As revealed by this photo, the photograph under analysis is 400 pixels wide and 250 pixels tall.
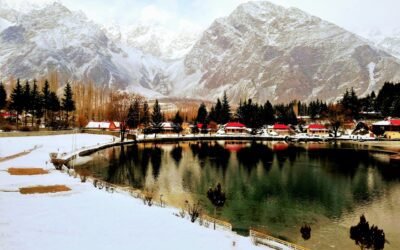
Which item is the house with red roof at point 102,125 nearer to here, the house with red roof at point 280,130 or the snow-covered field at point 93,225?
the house with red roof at point 280,130

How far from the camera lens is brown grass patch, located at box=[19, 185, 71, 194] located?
2655cm

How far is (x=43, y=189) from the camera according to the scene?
27609 millimetres

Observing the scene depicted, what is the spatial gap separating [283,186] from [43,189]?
77.2ft

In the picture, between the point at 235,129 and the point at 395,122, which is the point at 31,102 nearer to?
the point at 235,129

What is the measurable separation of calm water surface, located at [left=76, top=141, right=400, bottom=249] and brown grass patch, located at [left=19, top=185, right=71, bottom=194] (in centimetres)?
853

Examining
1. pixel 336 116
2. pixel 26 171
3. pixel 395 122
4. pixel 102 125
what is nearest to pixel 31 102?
pixel 102 125

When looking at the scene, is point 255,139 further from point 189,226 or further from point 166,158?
point 189,226

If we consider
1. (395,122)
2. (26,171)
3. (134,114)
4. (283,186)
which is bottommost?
(283,186)

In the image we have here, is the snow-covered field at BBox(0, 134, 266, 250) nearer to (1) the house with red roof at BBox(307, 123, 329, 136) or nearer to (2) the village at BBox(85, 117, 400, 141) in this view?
(2) the village at BBox(85, 117, 400, 141)

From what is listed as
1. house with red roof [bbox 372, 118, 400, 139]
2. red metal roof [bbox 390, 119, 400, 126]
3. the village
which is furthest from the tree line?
red metal roof [bbox 390, 119, 400, 126]

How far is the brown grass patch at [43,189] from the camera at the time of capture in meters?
26.5

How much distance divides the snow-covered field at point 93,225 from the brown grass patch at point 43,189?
585 millimetres

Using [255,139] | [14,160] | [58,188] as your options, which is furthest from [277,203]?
[255,139]

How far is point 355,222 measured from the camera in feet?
91.8
